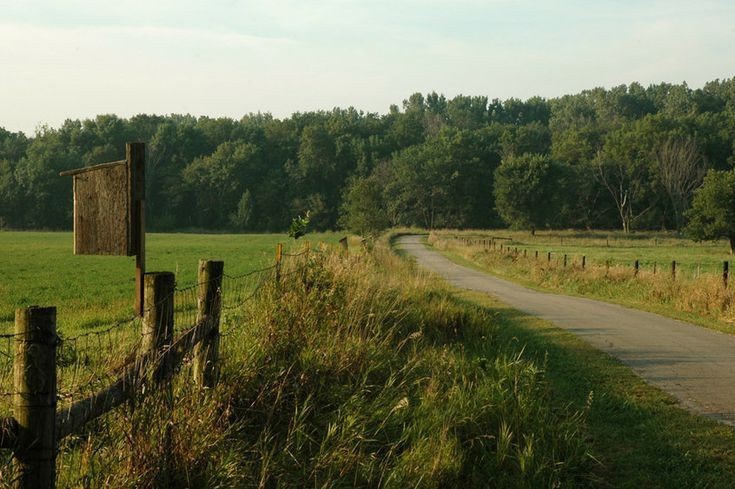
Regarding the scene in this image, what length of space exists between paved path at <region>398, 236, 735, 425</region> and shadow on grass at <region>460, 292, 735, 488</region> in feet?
1.22

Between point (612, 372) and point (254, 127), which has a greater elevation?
point (254, 127)

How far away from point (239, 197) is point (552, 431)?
395 feet

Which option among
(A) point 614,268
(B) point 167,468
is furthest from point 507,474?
(A) point 614,268

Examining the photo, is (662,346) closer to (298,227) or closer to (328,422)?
(298,227)

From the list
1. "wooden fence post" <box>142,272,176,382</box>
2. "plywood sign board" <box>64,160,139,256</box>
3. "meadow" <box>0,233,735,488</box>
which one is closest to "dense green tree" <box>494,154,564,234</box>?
"meadow" <box>0,233,735,488</box>

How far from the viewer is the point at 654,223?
335ft

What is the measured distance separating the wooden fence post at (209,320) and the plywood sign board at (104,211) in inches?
73.6

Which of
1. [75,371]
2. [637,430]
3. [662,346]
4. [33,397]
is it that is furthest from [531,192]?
[33,397]

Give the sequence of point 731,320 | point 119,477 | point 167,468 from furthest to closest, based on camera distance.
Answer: point 731,320 → point 167,468 → point 119,477

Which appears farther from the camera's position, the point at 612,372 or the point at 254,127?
the point at 254,127

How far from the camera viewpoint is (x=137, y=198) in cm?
806

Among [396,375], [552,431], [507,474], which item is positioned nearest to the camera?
[507,474]

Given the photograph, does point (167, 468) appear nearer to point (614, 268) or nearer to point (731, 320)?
point (731, 320)

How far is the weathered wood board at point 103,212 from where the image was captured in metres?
8.02
